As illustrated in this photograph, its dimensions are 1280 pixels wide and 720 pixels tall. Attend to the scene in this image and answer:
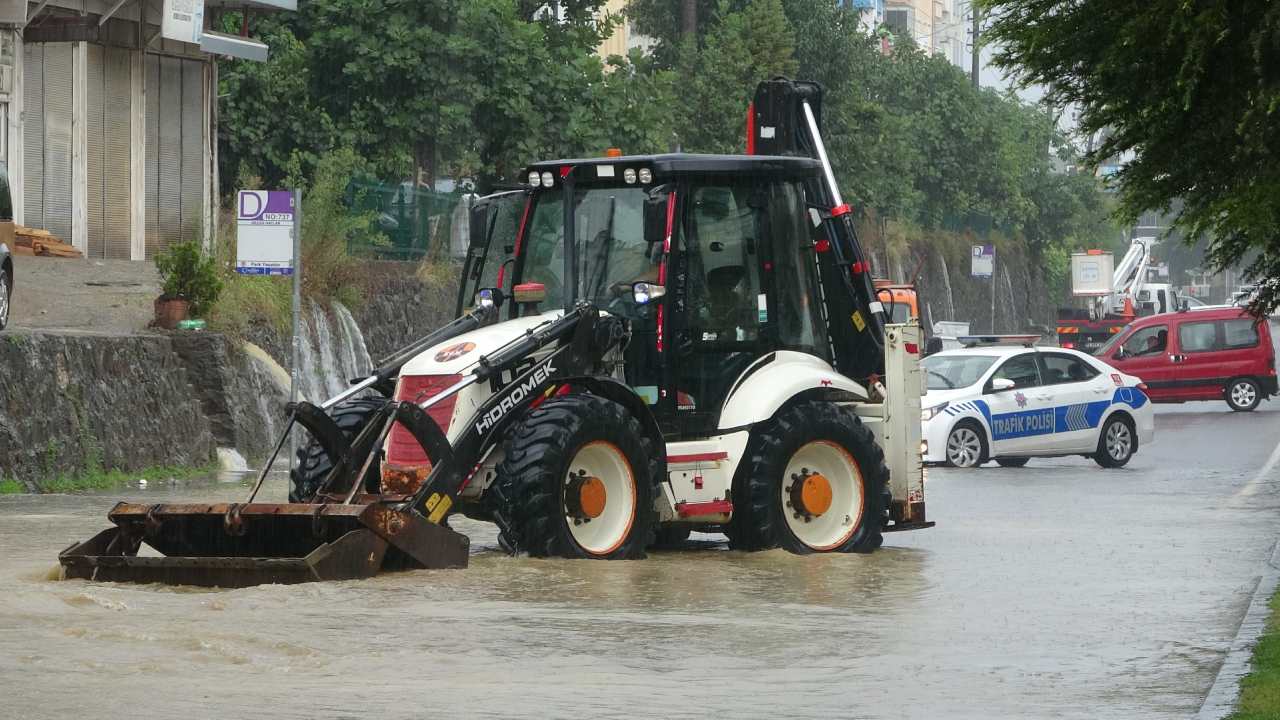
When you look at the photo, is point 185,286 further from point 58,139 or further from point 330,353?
point 58,139

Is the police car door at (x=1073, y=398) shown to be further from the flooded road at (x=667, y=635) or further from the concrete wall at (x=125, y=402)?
the flooded road at (x=667, y=635)

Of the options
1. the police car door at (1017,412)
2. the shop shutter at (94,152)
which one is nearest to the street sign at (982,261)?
the shop shutter at (94,152)

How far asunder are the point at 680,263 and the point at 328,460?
271 centimetres

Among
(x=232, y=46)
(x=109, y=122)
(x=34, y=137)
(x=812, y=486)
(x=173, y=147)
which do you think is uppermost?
(x=232, y=46)

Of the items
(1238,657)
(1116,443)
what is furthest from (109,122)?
(1238,657)

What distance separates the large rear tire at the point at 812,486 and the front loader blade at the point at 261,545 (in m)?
2.54

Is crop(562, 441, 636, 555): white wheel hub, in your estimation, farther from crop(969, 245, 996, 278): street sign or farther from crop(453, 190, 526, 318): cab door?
crop(969, 245, 996, 278): street sign

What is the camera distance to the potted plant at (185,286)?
25.3 m

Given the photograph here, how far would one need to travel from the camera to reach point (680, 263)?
14.7 meters

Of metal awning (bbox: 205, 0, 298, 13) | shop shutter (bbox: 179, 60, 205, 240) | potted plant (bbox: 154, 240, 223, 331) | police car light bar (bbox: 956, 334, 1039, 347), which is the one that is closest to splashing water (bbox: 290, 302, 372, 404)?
potted plant (bbox: 154, 240, 223, 331)

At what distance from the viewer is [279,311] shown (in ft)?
92.3

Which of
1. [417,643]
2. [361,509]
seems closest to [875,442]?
[361,509]

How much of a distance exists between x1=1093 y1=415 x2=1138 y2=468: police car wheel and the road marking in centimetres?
170

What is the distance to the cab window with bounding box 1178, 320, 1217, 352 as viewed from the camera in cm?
4056
